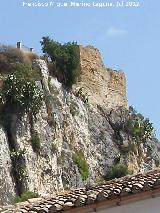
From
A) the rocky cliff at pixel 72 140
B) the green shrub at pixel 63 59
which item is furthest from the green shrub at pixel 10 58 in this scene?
the green shrub at pixel 63 59

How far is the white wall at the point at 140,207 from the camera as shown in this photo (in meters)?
8.36

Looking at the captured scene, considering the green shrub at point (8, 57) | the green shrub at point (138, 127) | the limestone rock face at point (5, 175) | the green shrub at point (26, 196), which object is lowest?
the green shrub at point (26, 196)

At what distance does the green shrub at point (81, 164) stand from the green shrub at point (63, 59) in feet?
14.7

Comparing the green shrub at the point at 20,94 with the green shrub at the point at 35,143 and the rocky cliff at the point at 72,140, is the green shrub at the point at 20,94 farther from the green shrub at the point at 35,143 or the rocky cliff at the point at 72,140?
the green shrub at the point at 35,143

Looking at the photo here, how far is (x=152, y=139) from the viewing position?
43.9m

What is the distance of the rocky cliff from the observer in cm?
3173

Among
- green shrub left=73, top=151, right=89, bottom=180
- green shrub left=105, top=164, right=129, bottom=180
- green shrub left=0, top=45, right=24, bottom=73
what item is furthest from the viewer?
green shrub left=105, top=164, right=129, bottom=180

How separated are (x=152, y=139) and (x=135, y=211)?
35771mm

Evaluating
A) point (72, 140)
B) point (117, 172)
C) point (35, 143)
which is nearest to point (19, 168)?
point (35, 143)

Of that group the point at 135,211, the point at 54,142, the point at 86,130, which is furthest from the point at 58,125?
the point at 135,211

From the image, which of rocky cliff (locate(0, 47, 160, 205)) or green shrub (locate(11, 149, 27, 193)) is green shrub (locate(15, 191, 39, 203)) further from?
green shrub (locate(11, 149, 27, 193))

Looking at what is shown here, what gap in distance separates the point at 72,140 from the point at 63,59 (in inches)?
186

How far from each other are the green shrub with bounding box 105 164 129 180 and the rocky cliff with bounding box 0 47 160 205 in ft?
1.29

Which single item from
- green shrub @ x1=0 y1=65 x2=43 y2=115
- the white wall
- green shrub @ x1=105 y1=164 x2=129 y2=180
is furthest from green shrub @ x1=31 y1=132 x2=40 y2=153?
the white wall
